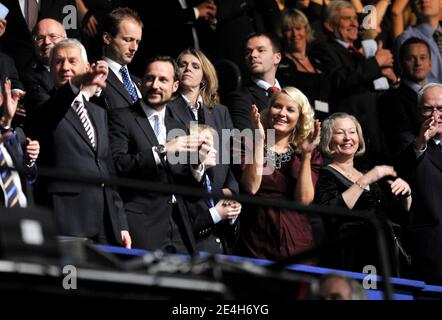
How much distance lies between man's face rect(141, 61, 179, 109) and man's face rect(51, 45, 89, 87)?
455mm

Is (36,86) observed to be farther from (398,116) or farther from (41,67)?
(398,116)

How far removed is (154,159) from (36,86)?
1.01 m

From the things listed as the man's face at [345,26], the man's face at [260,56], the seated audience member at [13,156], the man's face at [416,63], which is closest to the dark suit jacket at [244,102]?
the man's face at [260,56]

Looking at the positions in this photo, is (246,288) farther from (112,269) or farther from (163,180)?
(163,180)

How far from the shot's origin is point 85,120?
7.91 m

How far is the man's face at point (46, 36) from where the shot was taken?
870cm

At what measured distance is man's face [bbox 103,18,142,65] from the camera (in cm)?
895

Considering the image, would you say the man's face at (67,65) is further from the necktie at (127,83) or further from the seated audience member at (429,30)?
the seated audience member at (429,30)

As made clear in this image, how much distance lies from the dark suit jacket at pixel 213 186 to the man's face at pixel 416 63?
2598 millimetres

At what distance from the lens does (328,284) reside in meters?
5.68

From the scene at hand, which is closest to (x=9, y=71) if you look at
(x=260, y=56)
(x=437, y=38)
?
(x=260, y=56)

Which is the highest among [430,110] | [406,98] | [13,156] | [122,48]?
[122,48]

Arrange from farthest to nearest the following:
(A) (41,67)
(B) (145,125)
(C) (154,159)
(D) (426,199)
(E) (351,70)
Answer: (E) (351,70)
(D) (426,199)
(A) (41,67)
(B) (145,125)
(C) (154,159)
